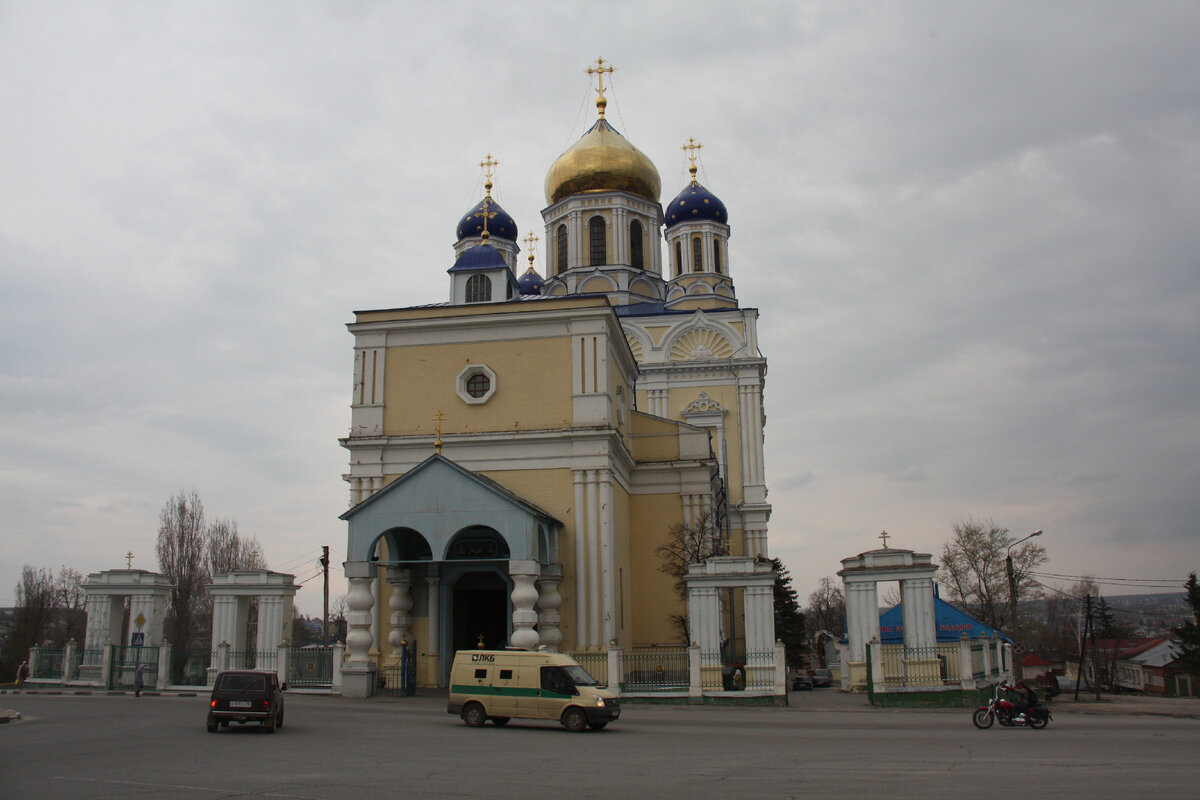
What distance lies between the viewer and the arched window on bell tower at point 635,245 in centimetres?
4378

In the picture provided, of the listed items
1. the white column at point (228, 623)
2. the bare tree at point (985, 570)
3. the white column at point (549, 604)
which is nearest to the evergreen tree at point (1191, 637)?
the bare tree at point (985, 570)

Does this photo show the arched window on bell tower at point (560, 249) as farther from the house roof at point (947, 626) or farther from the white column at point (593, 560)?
the house roof at point (947, 626)

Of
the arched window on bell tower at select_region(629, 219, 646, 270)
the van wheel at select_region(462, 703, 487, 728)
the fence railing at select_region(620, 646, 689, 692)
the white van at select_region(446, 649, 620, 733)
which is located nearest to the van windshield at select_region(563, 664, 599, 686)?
the white van at select_region(446, 649, 620, 733)

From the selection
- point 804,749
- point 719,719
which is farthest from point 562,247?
point 804,749

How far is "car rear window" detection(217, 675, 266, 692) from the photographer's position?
1545 centimetres

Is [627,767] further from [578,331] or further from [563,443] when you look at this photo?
[578,331]

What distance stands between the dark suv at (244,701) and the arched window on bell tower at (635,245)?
3102 cm

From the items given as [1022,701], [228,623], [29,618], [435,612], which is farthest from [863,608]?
[29,618]

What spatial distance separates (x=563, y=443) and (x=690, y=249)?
22.7 m

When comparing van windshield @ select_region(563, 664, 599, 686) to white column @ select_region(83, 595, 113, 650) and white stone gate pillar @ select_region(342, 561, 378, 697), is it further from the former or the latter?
white column @ select_region(83, 595, 113, 650)

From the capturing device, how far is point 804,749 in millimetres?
13031

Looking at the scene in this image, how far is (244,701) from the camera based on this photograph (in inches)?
603

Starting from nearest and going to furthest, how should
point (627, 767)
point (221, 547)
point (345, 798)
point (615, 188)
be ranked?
point (345, 798) → point (627, 767) → point (615, 188) → point (221, 547)

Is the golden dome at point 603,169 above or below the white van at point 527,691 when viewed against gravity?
above
